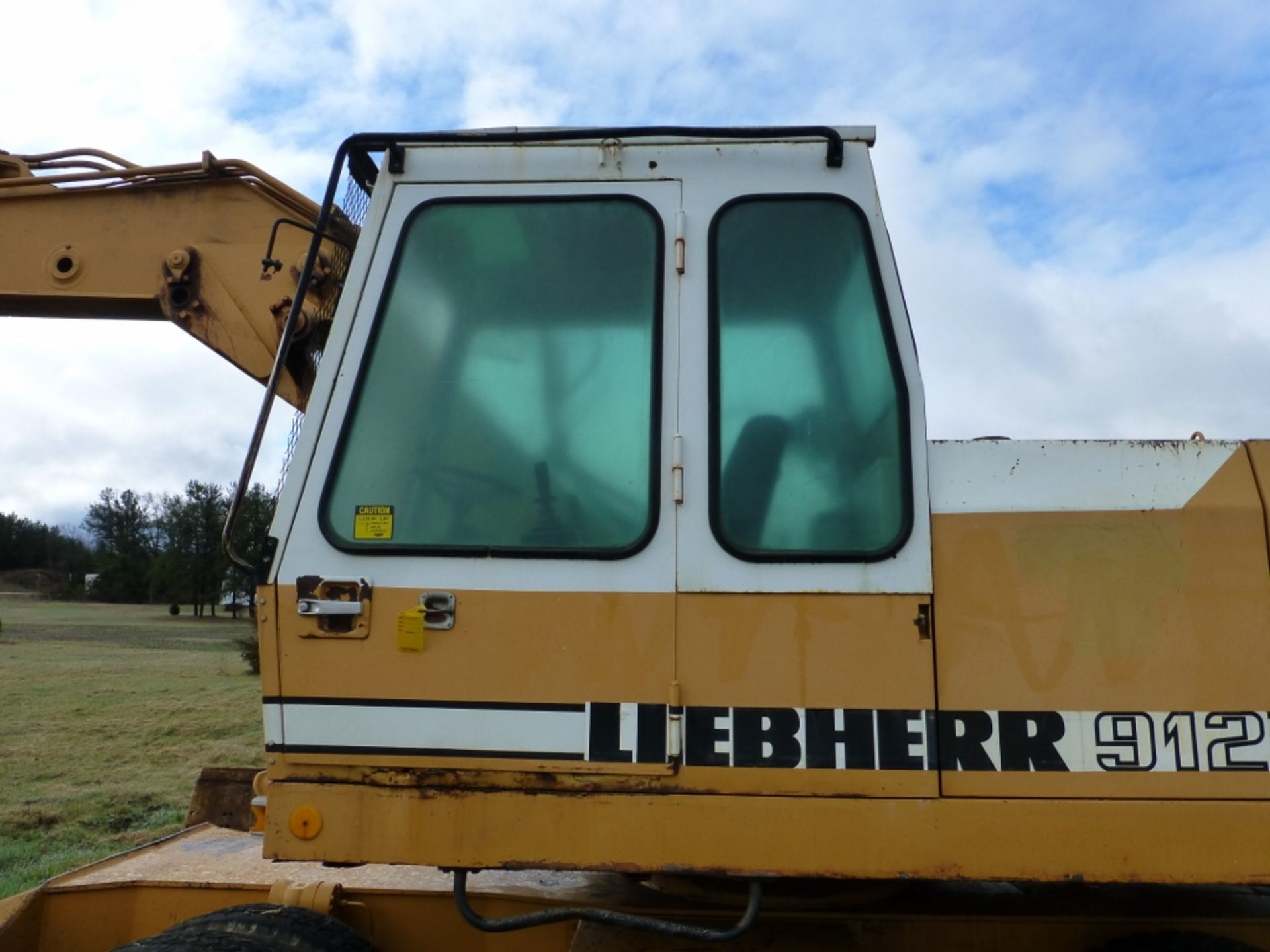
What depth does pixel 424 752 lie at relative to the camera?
7.69 ft

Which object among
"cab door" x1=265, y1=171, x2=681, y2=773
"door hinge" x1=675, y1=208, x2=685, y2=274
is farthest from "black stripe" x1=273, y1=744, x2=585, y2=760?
"door hinge" x1=675, y1=208, x2=685, y2=274

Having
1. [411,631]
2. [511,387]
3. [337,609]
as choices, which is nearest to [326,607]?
[337,609]

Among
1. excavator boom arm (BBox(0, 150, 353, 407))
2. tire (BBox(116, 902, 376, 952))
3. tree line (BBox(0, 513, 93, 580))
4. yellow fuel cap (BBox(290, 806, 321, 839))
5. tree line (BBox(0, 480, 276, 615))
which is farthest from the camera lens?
tree line (BBox(0, 513, 93, 580))

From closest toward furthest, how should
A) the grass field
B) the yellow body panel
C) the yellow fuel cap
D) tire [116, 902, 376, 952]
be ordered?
the yellow body panel, the yellow fuel cap, tire [116, 902, 376, 952], the grass field

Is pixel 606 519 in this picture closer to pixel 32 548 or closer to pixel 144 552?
pixel 144 552

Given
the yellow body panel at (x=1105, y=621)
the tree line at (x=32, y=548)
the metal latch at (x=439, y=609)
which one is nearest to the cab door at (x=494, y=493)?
the metal latch at (x=439, y=609)

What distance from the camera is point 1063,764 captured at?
224 cm

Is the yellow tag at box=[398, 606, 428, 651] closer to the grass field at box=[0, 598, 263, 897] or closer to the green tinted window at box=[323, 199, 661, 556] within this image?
the green tinted window at box=[323, 199, 661, 556]

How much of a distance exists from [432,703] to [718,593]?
0.70 m

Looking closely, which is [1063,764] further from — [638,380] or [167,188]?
[167,188]

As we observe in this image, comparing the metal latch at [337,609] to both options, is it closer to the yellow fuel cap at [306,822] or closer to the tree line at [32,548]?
the yellow fuel cap at [306,822]

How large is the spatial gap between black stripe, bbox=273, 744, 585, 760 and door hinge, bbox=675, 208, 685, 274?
1.18 meters

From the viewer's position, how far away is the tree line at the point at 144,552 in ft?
135

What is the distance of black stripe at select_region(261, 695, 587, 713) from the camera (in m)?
2.32
